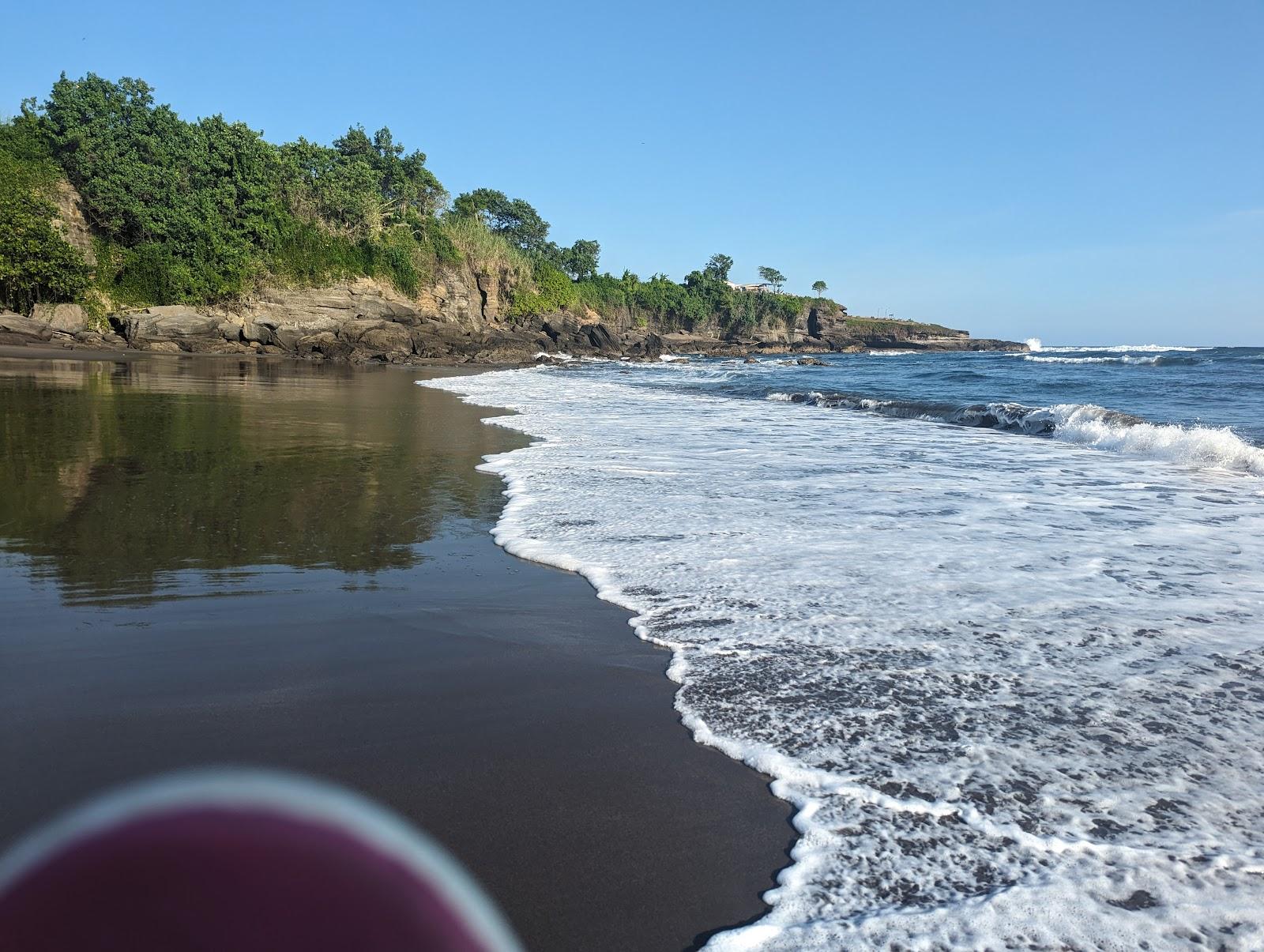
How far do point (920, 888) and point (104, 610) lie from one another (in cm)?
320

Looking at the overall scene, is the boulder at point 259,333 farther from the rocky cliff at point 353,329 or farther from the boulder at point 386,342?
the boulder at point 386,342

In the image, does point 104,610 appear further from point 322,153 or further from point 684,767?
point 322,153

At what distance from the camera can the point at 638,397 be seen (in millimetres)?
17641

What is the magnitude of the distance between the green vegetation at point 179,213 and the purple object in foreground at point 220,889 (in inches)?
1271

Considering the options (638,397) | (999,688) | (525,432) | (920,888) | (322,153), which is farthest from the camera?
(322,153)

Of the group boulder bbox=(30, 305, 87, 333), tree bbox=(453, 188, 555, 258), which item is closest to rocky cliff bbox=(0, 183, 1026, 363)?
boulder bbox=(30, 305, 87, 333)

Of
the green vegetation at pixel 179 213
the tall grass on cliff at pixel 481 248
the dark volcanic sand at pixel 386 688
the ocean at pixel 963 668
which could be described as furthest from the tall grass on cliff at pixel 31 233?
the ocean at pixel 963 668

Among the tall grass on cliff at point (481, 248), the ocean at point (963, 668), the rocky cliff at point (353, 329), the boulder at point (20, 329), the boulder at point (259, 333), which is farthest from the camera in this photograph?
the tall grass on cliff at point (481, 248)

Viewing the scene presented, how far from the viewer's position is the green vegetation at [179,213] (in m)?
27.7

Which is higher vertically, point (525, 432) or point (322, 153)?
point (322, 153)

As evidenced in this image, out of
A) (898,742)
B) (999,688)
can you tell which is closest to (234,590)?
(898,742)

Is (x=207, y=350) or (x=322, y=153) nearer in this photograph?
(x=207, y=350)

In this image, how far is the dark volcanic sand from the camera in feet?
5.92

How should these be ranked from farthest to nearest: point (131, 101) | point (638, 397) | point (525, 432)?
point (131, 101) < point (638, 397) < point (525, 432)
